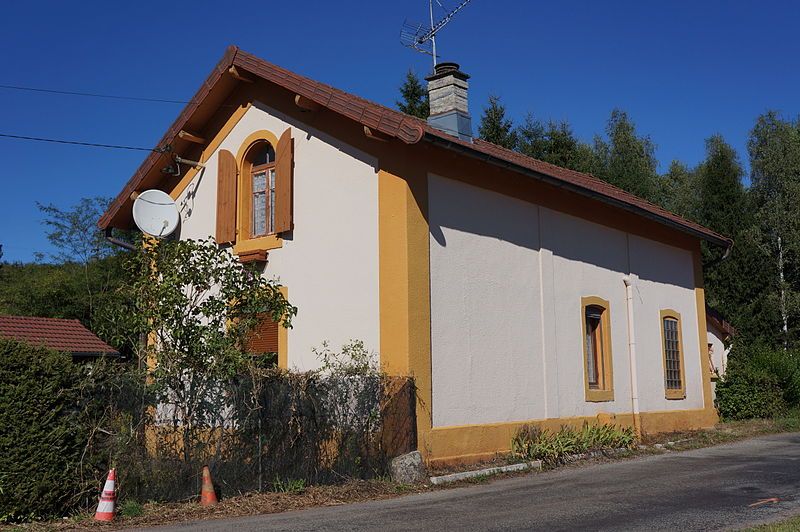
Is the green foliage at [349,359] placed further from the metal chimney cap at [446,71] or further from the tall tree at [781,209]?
the tall tree at [781,209]

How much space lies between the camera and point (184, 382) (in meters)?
9.25

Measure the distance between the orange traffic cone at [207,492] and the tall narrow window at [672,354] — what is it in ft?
37.4

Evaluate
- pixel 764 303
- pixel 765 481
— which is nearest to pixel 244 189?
pixel 765 481

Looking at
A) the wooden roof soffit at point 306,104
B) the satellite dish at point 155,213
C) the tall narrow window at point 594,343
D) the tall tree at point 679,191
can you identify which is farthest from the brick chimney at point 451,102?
the tall tree at point 679,191

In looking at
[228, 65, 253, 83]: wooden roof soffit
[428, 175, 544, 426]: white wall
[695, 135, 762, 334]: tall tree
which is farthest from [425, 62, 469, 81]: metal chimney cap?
[695, 135, 762, 334]: tall tree

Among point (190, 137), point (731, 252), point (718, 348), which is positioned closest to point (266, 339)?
point (190, 137)

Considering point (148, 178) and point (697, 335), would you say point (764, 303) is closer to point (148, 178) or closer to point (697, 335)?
point (697, 335)

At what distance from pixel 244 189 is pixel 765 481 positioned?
949cm

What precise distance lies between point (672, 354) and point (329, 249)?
9403 mm

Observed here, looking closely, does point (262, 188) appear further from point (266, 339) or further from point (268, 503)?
point (268, 503)

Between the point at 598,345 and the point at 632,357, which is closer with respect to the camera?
the point at 598,345

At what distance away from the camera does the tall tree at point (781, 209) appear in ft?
99.7

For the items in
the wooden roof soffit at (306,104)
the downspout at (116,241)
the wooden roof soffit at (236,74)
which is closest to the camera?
the wooden roof soffit at (306,104)

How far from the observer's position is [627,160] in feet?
127
